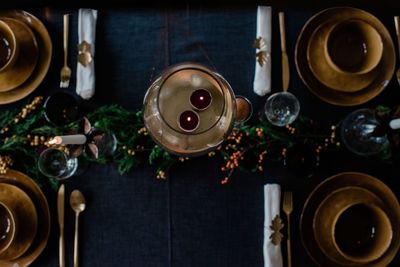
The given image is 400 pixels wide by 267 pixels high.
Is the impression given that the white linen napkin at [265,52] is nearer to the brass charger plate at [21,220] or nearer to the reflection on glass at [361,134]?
the reflection on glass at [361,134]

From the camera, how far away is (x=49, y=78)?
4.51 ft

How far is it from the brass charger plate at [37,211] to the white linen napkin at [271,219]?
58cm

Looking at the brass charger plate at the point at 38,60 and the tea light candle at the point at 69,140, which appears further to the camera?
the brass charger plate at the point at 38,60

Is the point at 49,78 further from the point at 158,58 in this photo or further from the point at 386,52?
the point at 386,52

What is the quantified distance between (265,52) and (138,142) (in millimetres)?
423

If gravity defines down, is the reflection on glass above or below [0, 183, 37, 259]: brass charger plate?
above

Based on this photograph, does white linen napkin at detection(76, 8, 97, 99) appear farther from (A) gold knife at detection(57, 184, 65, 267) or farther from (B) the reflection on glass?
(B) the reflection on glass

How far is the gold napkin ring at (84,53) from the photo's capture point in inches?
53.9

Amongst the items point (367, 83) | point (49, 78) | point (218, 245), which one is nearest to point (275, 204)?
point (218, 245)

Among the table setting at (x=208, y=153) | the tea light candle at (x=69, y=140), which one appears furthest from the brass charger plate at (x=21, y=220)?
the tea light candle at (x=69, y=140)

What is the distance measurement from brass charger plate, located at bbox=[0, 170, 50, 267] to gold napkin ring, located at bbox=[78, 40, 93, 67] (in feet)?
1.15

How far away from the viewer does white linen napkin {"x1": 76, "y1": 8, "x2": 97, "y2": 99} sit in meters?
1.36

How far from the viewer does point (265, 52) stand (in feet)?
4.48

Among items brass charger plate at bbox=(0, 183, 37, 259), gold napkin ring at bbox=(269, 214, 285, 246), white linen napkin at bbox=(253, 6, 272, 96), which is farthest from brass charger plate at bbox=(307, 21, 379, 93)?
brass charger plate at bbox=(0, 183, 37, 259)
